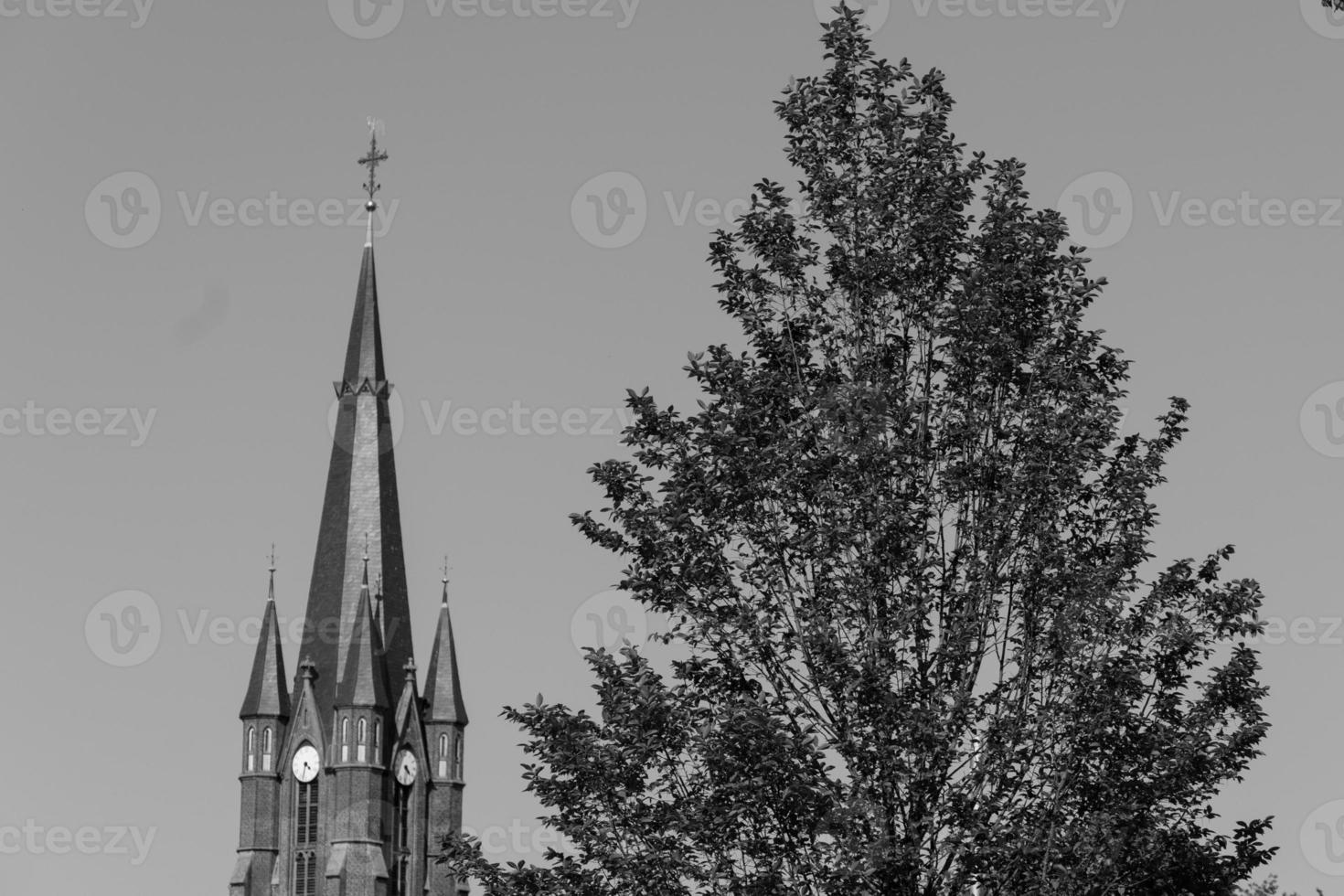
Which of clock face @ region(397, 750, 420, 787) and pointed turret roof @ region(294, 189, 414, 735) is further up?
pointed turret roof @ region(294, 189, 414, 735)

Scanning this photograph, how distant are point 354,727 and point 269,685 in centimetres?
435

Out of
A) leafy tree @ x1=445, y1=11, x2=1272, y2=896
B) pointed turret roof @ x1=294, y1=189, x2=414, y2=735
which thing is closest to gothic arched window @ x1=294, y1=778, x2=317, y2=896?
pointed turret roof @ x1=294, y1=189, x2=414, y2=735

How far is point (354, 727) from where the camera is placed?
106m

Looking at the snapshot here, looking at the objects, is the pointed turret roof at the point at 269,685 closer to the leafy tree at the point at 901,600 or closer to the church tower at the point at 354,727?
the church tower at the point at 354,727

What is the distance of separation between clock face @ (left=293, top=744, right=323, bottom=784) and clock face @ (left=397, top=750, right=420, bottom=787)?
343 centimetres

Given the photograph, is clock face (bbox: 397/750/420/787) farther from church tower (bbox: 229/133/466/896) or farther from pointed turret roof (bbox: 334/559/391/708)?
pointed turret roof (bbox: 334/559/391/708)

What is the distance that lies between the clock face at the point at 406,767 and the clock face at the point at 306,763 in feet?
11.3

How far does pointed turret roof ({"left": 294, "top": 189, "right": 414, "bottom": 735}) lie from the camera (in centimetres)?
10769

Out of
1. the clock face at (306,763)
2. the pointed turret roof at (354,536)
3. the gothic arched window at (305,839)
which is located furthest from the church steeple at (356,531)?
the gothic arched window at (305,839)

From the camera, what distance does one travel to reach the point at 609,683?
→ 22766 mm

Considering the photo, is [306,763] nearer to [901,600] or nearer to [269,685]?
[269,685]

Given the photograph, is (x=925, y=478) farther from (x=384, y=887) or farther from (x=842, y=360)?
(x=384, y=887)

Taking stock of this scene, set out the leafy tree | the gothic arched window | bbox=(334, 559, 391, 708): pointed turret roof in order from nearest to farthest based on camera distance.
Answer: the leafy tree
the gothic arched window
bbox=(334, 559, 391, 708): pointed turret roof

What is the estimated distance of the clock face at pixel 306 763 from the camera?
10750 centimetres
